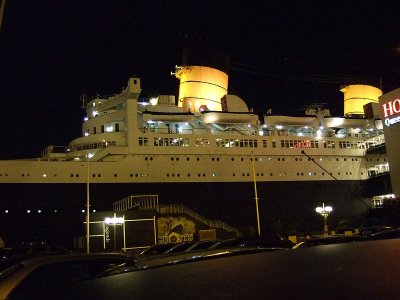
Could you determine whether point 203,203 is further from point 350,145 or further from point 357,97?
point 357,97

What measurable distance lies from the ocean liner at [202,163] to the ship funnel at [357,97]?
412 centimetres

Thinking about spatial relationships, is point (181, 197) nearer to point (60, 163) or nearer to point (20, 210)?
point (60, 163)

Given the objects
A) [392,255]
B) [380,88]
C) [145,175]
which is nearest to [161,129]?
[145,175]

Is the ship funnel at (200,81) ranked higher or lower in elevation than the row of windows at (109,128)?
higher

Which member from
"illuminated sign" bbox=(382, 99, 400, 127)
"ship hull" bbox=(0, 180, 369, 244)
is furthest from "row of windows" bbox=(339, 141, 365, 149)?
"illuminated sign" bbox=(382, 99, 400, 127)

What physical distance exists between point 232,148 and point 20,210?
16.2 m

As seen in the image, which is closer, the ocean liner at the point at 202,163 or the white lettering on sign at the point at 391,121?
the white lettering on sign at the point at 391,121

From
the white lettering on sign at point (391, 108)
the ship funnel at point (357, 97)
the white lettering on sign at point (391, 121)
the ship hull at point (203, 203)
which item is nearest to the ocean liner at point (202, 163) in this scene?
the ship hull at point (203, 203)

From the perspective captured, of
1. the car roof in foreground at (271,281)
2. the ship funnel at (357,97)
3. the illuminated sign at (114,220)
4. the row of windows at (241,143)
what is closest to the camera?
the car roof in foreground at (271,281)

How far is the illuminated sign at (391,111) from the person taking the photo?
24.9 m

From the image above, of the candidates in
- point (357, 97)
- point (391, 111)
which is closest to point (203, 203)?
point (391, 111)

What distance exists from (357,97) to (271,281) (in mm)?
47716

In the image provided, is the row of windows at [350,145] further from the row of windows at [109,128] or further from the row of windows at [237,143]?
the row of windows at [109,128]

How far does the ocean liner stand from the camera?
2928cm
